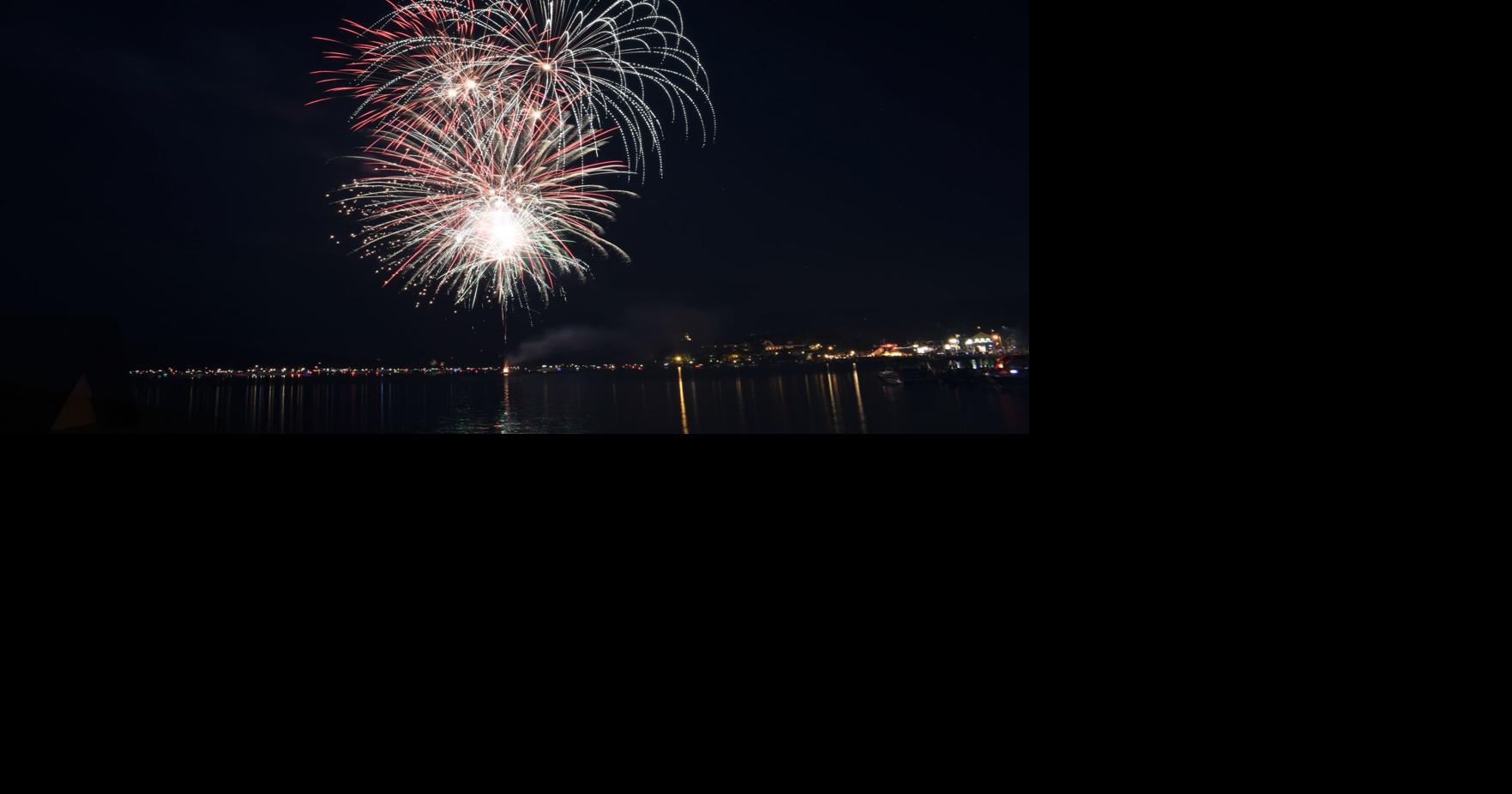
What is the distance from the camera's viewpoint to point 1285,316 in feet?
5.92

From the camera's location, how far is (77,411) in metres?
5.70

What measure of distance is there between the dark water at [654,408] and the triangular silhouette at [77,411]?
7.44 m

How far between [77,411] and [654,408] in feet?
84.4

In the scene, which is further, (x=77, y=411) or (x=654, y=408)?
(x=654, y=408)

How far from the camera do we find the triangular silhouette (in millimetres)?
5500

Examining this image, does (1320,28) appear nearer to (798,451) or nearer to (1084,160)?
(1084,160)

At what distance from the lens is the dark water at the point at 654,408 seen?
2441cm

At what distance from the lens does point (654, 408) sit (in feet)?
103

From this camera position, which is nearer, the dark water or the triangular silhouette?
the triangular silhouette

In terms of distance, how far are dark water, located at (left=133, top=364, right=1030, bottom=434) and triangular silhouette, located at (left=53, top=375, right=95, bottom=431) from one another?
24.4ft

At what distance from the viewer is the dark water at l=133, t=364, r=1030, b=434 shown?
24.4 meters

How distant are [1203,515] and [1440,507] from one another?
0.51 meters

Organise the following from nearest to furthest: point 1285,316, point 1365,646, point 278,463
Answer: point 1365,646
point 1285,316
point 278,463

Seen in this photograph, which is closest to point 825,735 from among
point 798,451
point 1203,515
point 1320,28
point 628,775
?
point 628,775
